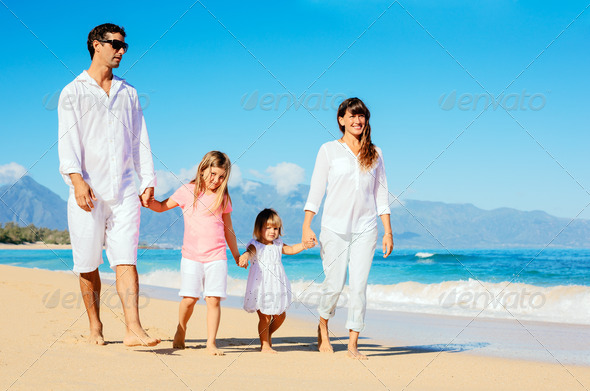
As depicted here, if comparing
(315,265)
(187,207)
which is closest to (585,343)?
(187,207)

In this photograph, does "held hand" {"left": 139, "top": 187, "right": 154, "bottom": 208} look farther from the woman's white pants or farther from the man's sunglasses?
the woman's white pants

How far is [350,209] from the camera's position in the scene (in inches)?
179

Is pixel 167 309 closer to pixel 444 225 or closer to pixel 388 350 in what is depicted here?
pixel 388 350

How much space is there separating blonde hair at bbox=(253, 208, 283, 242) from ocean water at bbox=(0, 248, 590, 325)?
3.30 metres

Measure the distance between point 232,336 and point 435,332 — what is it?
2299 millimetres

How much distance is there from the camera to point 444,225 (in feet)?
108

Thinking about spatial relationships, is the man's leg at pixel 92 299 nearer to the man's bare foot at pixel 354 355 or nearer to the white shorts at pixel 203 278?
the white shorts at pixel 203 278

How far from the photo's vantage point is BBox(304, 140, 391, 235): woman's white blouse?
15.0 feet

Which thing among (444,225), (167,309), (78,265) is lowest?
(167,309)

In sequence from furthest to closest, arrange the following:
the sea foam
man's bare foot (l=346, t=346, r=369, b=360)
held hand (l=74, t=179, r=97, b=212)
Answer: the sea foam → man's bare foot (l=346, t=346, r=369, b=360) → held hand (l=74, t=179, r=97, b=212)

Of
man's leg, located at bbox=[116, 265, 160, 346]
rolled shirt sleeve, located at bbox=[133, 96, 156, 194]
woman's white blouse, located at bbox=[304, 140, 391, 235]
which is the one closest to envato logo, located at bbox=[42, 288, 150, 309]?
man's leg, located at bbox=[116, 265, 160, 346]

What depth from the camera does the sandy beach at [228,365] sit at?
3.14 m

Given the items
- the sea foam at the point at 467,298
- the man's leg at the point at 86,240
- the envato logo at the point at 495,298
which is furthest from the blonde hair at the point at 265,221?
the envato logo at the point at 495,298

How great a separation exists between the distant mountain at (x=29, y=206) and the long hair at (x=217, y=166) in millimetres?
1043
